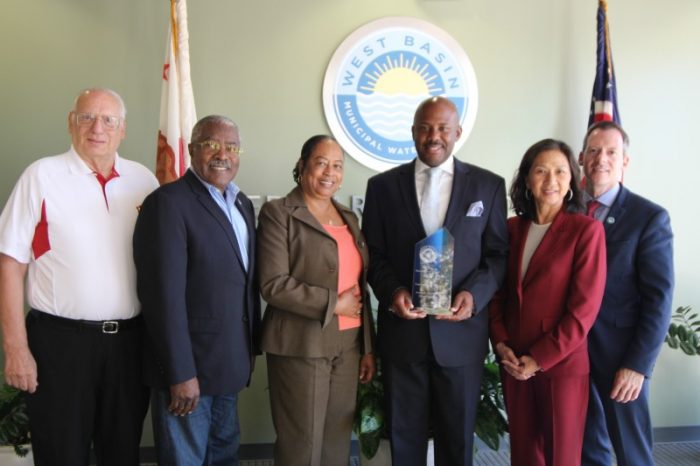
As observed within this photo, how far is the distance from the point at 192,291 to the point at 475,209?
1173 millimetres

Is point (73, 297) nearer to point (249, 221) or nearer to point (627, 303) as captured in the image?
point (249, 221)

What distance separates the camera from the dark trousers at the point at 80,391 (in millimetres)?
1843

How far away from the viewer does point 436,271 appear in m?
1.87

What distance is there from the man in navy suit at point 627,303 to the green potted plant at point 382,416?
1.77ft

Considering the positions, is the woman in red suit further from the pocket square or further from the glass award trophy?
the glass award trophy

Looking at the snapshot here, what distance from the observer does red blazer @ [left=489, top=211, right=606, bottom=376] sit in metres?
1.87

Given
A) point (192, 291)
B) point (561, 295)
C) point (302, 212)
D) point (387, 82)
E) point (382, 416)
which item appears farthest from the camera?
point (387, 82)

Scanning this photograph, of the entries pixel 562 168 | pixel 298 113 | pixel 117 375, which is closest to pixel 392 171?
pixel 562 168

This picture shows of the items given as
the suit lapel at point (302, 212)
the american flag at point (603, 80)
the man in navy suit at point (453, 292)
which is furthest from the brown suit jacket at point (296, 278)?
the american flag at point (603, 80)

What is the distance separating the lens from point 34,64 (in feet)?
9.48

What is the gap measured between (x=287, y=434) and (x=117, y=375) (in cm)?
→ 73

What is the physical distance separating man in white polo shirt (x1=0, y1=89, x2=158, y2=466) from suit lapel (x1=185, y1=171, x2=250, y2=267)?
314 millimetres

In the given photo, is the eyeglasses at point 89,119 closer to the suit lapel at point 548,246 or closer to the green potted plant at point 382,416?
the green potted plant at point 382,416

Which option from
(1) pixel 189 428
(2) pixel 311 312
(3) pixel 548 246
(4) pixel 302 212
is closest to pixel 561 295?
(3) pixel 548 246
